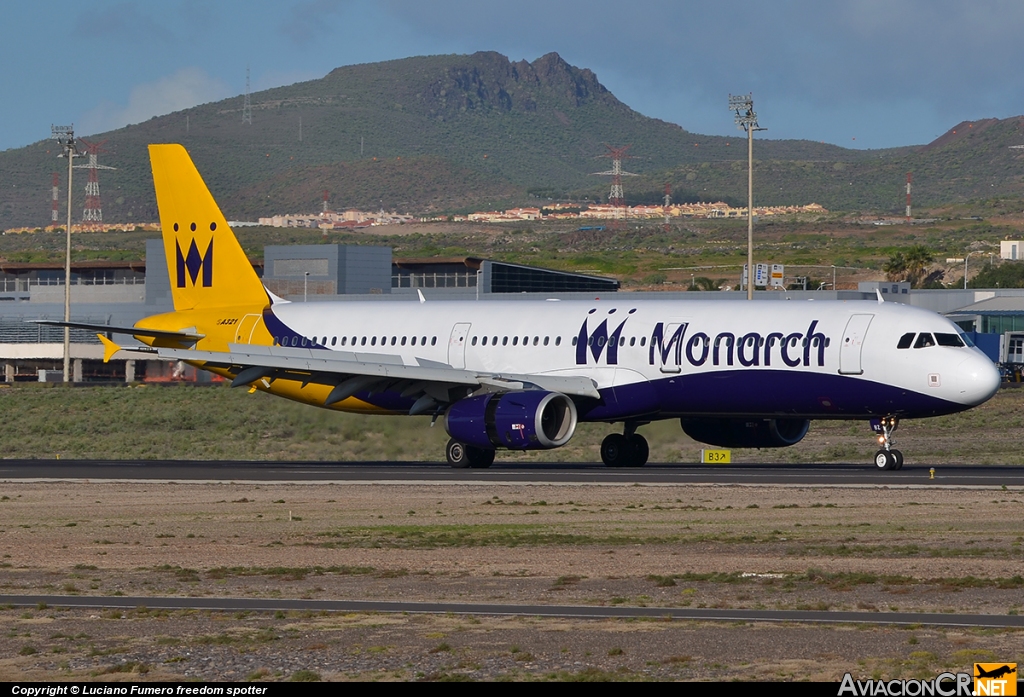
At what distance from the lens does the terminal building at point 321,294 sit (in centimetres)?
11056

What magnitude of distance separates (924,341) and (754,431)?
20.0ft

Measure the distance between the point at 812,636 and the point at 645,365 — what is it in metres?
24.9

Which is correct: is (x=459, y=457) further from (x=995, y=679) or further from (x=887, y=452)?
(x=995, y=679)

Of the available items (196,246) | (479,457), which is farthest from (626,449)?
(196,246)

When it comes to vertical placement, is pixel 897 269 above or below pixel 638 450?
above

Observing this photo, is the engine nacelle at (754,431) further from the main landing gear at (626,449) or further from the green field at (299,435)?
the main landing gear at (626,449)

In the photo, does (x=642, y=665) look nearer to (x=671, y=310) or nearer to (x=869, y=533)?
(x=869, y=533)

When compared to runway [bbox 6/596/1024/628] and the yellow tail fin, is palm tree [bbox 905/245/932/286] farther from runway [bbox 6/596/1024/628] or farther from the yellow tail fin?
runway [bbox 6/596/1024/628]

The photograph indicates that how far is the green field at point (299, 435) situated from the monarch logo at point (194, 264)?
14.2ft

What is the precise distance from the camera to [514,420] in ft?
127

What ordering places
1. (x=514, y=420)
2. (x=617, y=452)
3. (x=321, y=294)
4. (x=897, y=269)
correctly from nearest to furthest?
1. (x=514, y=420)
2. (x=617, y=452)
3. (x=321, y=294)
4. (x=897, y=269)

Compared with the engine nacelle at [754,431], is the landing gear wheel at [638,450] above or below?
below

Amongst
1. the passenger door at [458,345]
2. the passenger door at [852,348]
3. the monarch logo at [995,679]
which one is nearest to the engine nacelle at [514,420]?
the passenger door at [458,345]

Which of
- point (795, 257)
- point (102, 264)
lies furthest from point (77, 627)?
point (795, 257)
